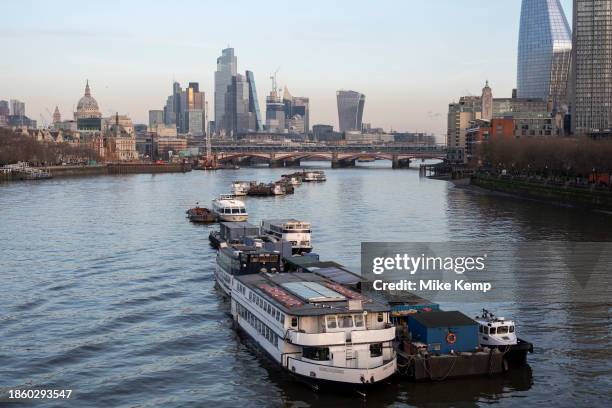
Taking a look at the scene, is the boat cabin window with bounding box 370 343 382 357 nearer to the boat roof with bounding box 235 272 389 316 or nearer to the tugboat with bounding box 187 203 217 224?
the boat roof with bounding box 235 272 389 316

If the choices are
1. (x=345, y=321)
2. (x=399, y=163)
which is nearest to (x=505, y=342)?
(x=345, y=321)

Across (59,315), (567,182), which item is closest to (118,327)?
(59,315)

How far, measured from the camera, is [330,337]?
62.2 feet

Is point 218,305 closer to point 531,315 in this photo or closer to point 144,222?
point 531,315

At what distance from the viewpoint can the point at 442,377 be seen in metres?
19.7

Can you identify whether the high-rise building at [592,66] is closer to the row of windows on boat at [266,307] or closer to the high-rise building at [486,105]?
the high-rise building at [486,105]

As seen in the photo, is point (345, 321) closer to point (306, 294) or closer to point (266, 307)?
point (306, 294)

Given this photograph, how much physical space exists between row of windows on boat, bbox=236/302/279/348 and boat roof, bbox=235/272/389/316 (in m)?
0.68

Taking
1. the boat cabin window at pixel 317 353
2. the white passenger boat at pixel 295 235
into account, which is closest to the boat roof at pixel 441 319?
the boat cabin window at pixel 317 353

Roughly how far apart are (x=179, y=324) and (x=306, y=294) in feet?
17.6

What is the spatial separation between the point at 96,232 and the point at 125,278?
1519cm

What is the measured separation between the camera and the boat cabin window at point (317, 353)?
19044mm

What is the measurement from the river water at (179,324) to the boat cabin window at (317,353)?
0.73 m

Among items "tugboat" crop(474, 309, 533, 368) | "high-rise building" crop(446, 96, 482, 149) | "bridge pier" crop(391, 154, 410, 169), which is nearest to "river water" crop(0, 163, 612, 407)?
"tugboat" crop(474, 309, 533, 368)
